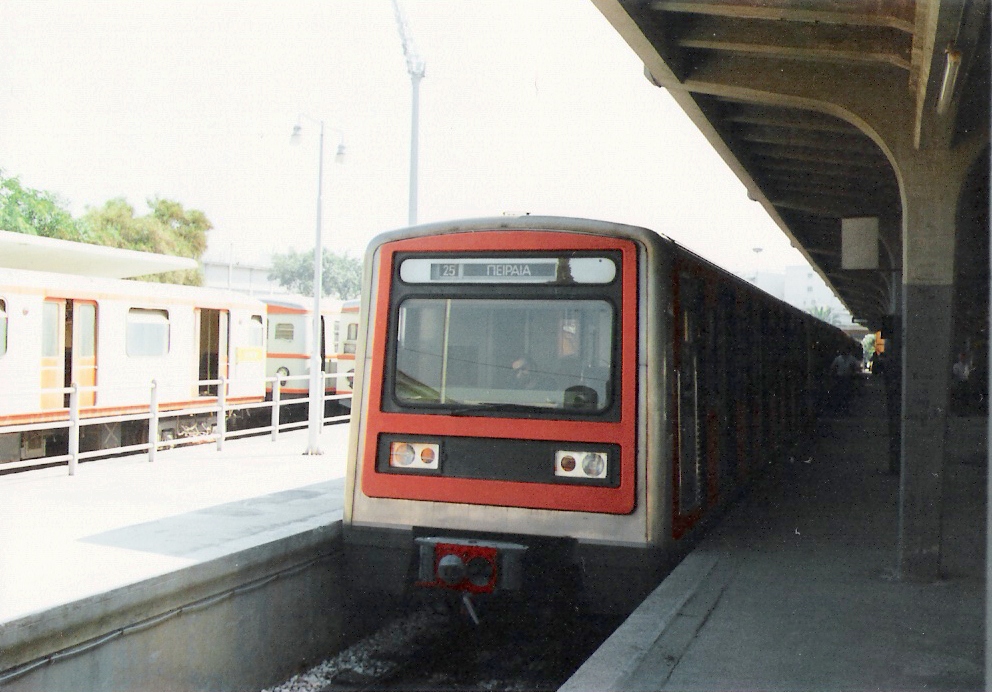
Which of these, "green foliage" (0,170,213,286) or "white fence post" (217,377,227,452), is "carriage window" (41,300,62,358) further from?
"green foliage" (0,170,213,286)

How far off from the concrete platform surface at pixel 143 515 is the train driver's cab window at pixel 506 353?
4.96 feet

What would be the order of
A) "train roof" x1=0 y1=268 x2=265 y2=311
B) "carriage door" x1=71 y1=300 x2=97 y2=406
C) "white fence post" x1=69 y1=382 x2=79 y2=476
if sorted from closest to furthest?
"white fence post" x1=69 y1=382 x2=79 y2=476, "train roof" x1=0 y1=268 x2=265 y2=311, "carriage door" x1=71 y1=300 x2=97 y2=406

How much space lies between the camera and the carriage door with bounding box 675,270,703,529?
676cm

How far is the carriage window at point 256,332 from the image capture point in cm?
2026

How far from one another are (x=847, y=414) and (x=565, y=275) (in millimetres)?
22893

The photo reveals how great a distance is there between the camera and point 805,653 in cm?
538

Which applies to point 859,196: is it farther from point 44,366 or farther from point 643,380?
point 44,366

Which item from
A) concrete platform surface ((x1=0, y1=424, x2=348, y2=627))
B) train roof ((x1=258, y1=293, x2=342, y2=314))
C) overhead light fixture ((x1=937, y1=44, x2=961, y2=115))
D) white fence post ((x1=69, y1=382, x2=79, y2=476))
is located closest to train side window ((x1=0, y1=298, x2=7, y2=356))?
concrete platform surface ((x1=0, y1=424, x2=348, y2=627))

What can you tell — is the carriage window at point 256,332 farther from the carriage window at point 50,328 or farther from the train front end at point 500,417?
the train front end at point 500,417

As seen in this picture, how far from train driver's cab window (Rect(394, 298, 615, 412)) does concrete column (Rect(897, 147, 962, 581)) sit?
220 centimetres

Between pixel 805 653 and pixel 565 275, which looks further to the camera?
pixel 565 275

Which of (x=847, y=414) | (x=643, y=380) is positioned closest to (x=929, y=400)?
(x=643, y=380)

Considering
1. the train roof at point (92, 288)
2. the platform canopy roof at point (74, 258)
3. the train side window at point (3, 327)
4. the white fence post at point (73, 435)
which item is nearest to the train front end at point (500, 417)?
the white fence post at point (73, 435)

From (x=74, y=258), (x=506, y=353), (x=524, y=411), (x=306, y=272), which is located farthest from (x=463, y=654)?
(x=306, y=272)
